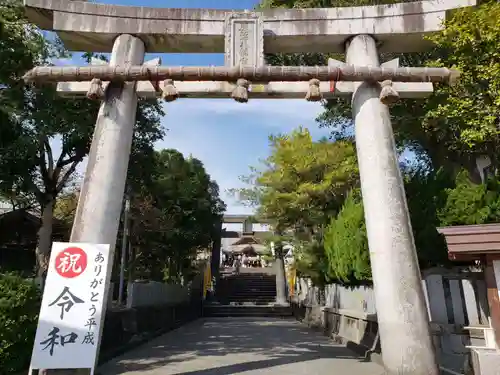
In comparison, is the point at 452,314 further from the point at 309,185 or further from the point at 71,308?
the point at 309,185

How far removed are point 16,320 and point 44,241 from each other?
23.5 ft

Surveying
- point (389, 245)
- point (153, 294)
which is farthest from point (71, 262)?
point (153, 294)

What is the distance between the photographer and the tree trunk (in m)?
13.1

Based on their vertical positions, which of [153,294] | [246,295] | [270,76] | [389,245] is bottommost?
[153,294]

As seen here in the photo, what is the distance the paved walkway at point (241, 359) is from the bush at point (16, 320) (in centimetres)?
181

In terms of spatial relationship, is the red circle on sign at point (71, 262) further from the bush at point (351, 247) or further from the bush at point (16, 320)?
the bush at point (351, 247)

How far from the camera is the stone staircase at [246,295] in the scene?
91.2 ft

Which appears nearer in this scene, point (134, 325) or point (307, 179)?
point (134, 325)

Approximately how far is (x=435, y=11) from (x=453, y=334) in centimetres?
621

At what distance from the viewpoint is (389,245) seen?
719 centimetres

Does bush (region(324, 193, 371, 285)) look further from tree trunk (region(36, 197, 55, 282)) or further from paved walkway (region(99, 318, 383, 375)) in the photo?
tree trunk (region(36, 197, 55, 282))

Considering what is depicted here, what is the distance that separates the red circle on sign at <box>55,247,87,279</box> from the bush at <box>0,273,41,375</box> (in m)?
1.79

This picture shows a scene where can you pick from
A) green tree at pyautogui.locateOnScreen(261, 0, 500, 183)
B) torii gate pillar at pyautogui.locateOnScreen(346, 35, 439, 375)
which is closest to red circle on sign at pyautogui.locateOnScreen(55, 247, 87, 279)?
torii gate pillar at pyautogui.locateOnScreen(346, 35, 439, 375)

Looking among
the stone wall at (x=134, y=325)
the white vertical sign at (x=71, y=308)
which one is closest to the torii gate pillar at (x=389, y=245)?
the white vertical sign at (x=71, y=308)
